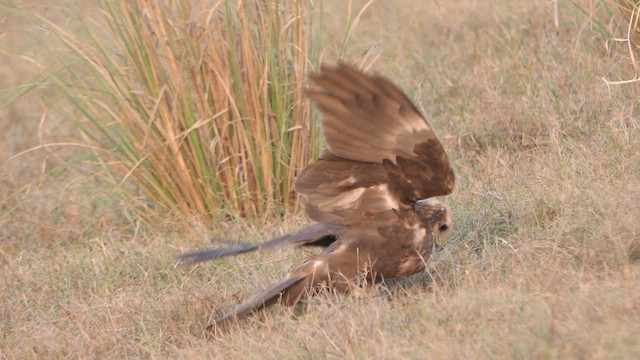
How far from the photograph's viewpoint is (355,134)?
3.64 metres

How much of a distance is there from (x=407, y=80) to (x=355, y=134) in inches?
105

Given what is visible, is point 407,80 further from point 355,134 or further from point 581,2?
point 355,134

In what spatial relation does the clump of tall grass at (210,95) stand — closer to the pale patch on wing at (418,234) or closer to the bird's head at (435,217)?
the bird's head at (435,217)

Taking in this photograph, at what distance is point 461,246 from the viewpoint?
163 inches

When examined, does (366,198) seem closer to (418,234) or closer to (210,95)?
(418,234)

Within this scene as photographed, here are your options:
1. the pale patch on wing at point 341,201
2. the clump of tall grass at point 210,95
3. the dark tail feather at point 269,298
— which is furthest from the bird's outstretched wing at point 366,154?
the clump of tall grass at point 210,95

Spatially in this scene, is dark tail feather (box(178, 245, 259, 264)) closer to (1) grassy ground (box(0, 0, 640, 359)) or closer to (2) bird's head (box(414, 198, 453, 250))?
(1) grassy ground (box(0, 0, 640, 359))

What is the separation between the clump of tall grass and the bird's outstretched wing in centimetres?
128

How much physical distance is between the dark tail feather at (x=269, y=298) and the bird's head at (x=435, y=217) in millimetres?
484

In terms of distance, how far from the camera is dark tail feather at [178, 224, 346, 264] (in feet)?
13.0

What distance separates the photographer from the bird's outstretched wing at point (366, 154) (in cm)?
354

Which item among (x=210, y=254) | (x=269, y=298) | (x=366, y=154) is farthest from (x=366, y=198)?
(x=210, y=254)

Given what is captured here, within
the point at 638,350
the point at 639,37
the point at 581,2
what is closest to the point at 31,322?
the point at 638,350

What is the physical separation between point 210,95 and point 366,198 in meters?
1.55
